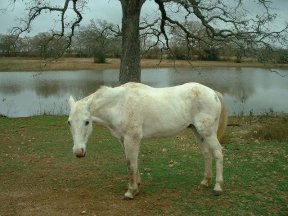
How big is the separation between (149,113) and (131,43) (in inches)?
325

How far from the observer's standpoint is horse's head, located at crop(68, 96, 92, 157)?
214 inches

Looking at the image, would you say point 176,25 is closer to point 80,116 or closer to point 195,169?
point 195,169

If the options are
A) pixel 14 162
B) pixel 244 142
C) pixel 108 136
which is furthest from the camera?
pixel 108 136

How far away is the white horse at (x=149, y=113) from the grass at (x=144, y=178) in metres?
0.43

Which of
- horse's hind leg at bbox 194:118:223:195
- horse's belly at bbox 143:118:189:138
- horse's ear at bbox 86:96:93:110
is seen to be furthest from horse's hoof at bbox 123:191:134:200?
horse's ear at bbox 86:96:93:110

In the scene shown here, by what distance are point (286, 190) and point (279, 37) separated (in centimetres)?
891

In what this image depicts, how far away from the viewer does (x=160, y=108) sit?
6.05 metres

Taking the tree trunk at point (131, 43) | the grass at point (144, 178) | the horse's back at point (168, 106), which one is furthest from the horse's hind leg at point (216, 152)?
the tree trunk at point (131, 43)

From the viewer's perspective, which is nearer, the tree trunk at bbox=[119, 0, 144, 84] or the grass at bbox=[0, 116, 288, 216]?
the grass at bbox=[0, 116, 288, 216]

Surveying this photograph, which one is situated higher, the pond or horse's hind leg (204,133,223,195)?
horse's hind leg (204,133,223,195)

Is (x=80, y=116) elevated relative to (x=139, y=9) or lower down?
lower down

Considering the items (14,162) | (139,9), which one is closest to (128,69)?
(139,9)

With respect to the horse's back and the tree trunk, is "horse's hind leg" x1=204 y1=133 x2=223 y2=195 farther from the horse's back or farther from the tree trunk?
the tree trunk

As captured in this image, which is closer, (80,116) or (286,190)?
(80,116)
